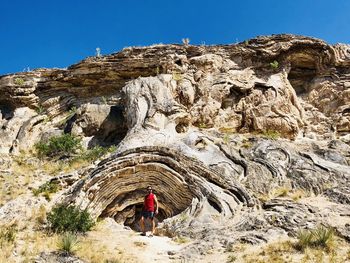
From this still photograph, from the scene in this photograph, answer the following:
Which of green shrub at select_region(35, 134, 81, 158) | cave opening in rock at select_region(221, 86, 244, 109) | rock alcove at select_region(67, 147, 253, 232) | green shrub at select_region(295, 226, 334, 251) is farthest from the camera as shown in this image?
cave opening in rock at select_region(221, 86, 244, 109)

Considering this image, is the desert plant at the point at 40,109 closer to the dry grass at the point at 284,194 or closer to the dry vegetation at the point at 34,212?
the dry vegetation at the point at 34,212

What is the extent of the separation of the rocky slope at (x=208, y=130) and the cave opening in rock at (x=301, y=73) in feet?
0.20

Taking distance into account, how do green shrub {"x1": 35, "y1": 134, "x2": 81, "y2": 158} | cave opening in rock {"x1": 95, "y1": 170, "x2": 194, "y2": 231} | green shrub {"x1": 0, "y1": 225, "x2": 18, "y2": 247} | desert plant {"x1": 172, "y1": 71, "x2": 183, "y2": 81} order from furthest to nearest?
desert plant {"x1": 172, "y1": 71, "x2": 183, "y2": 81}, green shrub {"x1": 35, "y1": 134, "x2": 81, "y2": 158}, cave opening in rock {"x1": 95, "y1": 170, "x2": 194, "y2": 231}, green shrub {"x1": 0, "y1": 225, "x2": 18, "y2": 247}

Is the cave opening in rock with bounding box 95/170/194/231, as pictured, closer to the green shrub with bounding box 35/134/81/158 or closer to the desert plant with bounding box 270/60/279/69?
the green shrub with bounding box 35/134/81/158

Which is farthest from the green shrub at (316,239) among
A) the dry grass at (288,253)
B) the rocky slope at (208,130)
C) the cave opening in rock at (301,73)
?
the cave opening in rock at (301,73)

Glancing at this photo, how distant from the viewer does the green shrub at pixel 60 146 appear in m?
22.1

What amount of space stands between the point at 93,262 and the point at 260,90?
49.4 ft

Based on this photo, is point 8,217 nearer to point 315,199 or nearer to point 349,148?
point 315,199

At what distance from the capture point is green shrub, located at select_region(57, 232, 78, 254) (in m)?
12.6

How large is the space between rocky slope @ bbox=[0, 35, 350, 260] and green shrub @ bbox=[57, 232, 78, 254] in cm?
308

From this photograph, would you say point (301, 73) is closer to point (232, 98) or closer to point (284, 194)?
point (232, 98)

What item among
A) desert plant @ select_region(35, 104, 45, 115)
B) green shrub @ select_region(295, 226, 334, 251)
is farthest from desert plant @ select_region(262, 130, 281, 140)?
desert plant @ select_region(35, 104, 45, 115)

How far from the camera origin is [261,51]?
25484 mm

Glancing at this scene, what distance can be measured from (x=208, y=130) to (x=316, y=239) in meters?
10.4
